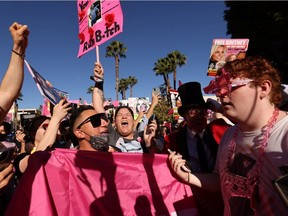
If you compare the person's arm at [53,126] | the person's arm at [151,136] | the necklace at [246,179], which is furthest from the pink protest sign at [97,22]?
the necklace at [246,179]

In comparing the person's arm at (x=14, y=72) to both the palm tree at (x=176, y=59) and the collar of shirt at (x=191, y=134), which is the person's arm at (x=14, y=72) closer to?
the collar of shirt at (x=191, y=134)

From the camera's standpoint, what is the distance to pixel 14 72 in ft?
5.79

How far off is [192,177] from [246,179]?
1.58ft

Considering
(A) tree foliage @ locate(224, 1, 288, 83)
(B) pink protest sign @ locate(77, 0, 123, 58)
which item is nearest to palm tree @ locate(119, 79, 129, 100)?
(A) tree foliage @ locate(224, 1, 288, 83)

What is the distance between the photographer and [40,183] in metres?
2.35

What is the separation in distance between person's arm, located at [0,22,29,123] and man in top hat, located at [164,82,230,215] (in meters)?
1.77

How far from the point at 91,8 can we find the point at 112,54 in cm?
4753

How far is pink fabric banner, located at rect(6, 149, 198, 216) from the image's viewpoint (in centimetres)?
233

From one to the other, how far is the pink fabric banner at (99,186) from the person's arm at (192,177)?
2.19 ft

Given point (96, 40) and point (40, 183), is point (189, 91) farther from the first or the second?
point (40, 183)

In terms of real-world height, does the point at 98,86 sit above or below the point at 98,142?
above

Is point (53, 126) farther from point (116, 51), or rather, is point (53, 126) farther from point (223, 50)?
point (116, 51)

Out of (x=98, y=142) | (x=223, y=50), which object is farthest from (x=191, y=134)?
(x=223, y=50)

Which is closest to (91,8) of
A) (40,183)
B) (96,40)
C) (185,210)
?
(96,40)
